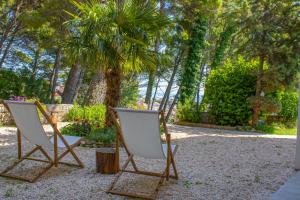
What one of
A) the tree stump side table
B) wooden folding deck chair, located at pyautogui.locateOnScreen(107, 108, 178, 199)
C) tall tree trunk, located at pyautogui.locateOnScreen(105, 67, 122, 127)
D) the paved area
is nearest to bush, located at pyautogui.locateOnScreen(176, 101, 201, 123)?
tall tree trunk, located at pyautogui.locateOnScreen(105, 67, 122, 127)

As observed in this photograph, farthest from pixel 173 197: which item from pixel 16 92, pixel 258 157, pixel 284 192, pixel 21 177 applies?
pixel 16 92

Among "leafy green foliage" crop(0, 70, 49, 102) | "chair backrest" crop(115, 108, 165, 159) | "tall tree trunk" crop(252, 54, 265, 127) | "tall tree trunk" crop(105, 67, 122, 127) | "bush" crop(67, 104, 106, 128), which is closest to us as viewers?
"chair backrest" crop(115, 108, 165, 159)

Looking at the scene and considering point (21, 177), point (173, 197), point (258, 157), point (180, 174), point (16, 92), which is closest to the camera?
point (173, 197)

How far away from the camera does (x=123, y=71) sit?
6.78m

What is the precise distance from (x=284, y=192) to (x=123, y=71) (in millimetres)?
Answer: 4104

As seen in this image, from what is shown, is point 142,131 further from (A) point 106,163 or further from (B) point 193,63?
(B) point 193,63

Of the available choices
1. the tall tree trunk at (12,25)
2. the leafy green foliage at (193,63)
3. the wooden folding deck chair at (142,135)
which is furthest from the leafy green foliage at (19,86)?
the wooden folding deck chair at (142,135)

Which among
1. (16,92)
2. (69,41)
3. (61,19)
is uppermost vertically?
(61,19)

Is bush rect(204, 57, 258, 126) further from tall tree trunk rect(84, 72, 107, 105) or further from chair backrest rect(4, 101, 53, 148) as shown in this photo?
chair backrest rect(4, 101, 53, 148)

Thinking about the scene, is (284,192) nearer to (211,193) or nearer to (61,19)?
(211,193)

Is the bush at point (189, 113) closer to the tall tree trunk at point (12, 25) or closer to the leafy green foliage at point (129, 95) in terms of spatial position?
the leafy green foliage at point (129, 95)

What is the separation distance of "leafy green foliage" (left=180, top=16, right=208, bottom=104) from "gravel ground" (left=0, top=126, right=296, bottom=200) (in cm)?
750

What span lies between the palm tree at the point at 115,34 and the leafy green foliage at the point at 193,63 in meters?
7.75

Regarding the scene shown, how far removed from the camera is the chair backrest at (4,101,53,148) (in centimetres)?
395
